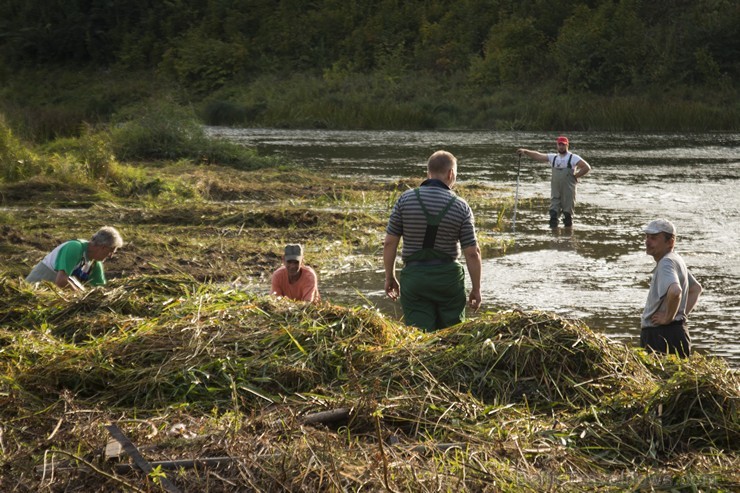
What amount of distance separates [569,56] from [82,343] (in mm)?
46152

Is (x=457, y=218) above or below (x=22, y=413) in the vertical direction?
above

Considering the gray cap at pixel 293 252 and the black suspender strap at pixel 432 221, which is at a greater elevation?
the black suspender strap at pixel 432 221

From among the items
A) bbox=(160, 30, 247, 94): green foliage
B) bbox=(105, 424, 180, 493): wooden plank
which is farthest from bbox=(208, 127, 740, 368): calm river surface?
bbox=(160, 30, 247, 94): green foliage

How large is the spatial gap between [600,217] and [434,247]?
1140 centimetres

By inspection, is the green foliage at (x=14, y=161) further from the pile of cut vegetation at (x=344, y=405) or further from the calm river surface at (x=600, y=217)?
the pile of cut vegetation at (x=344, y=405)

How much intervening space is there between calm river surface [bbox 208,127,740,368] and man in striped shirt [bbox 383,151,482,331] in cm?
271

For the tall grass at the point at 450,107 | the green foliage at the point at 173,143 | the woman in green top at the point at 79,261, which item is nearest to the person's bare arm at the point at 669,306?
the woman in green top at the point at 79,261

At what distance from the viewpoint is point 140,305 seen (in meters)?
7.77

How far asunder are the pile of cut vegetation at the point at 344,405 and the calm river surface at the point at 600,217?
3.43 m

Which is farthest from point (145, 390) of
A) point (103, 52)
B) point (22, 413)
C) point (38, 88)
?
point (103, 52)

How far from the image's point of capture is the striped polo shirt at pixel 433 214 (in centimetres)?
759

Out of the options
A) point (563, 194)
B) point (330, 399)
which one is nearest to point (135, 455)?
point (330, 399)

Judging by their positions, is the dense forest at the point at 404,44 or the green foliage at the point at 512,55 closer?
the dense forest at the point at 404,44

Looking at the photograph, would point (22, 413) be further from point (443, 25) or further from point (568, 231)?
point (443, 25)
